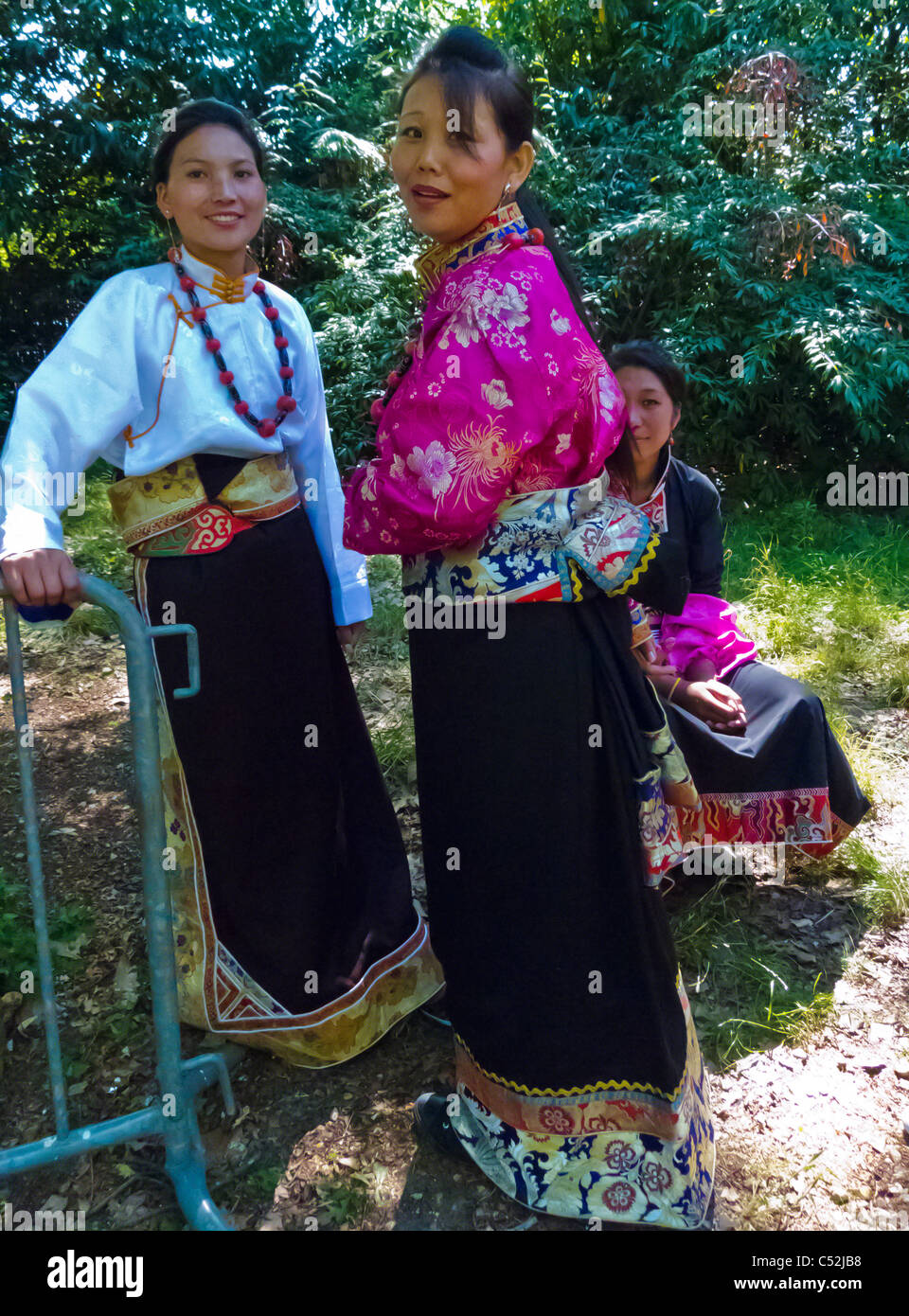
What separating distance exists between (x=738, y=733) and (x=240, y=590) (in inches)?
54.9

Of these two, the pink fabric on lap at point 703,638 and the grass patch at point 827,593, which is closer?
the pink fabric on lap at point 703,638

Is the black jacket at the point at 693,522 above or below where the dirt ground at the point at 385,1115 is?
above

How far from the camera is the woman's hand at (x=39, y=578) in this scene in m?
1.46

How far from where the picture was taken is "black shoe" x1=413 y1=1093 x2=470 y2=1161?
193 centimetres

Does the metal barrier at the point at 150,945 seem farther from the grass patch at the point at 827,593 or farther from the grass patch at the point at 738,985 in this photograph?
the grass patch at the point at 827,593

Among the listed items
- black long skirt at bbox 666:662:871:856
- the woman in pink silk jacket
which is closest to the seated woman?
black long skirt at bbox 666:662:871:856

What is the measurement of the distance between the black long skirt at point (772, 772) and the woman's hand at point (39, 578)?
1526 millimetres

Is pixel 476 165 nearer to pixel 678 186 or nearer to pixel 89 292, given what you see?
pixel 678 186

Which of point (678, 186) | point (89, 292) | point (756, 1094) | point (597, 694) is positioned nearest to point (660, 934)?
point (597, 694)

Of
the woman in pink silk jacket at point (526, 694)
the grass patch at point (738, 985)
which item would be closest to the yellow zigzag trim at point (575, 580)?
the woman in pink silk jacket at point (526, 694)

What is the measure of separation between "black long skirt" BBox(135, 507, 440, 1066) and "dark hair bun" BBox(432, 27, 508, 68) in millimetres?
954

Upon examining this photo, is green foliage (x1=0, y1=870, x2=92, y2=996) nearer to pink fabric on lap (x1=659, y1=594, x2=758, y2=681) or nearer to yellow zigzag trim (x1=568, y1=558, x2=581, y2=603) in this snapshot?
yellow zigzag trim (x1=568, y1=558, x2=581, y2=603)

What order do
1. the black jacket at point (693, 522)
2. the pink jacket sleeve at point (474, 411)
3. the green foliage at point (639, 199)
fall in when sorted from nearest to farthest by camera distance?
1. the pink jacket sleeve at point (474, 411)
2. the black jacket at point (693, 522)
3. the green foliage at point (639, 199)
